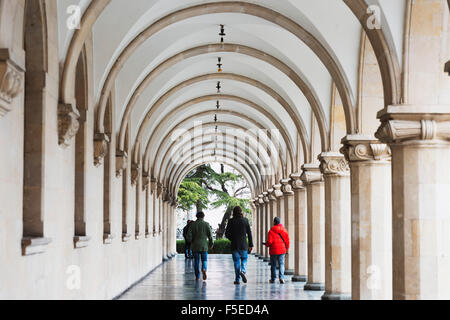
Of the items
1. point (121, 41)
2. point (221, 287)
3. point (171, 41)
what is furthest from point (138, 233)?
point (121, 41)

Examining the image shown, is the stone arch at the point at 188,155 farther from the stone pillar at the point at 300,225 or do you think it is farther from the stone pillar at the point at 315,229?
the stone pillar at the point at 315,229

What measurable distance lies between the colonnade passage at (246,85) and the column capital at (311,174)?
0.10 ft

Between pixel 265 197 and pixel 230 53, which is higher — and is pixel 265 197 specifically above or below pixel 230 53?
below

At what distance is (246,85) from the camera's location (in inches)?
→ 820

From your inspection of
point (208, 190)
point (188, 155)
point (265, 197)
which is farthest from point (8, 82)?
point (208, 190)

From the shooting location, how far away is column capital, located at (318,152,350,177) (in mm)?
13266

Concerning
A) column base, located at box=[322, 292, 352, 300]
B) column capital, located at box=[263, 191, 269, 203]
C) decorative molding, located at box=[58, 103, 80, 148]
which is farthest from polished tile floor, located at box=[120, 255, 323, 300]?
column capital, located at box=[263, 191, 269, 203]

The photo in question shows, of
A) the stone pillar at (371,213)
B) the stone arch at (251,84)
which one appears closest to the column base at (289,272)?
the stone arch at (251,84)

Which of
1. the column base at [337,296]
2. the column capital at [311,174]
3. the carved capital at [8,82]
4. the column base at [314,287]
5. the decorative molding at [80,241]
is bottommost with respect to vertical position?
the column base at [314,287]

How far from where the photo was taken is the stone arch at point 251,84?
17.1 meters

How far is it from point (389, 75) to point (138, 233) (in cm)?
1078

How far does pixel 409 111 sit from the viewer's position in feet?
26.8

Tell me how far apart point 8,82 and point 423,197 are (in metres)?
4.66

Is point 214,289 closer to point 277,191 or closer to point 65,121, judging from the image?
point 65,121
